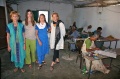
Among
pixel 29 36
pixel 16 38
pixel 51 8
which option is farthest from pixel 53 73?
pixel 51 8

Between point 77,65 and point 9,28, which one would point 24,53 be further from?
point 77,65

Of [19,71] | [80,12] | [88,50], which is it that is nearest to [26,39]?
[19,71]

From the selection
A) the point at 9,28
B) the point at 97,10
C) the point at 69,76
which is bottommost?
the point at 69,76

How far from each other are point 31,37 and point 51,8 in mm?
7046

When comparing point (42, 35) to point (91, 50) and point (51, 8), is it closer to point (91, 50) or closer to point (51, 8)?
point (91, 50)

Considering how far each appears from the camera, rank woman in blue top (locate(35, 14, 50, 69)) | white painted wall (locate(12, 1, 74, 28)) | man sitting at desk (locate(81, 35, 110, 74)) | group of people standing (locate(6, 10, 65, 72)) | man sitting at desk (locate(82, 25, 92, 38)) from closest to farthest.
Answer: group of people standing (locate(6, 10, 65, 72)) < man sitting at desk (locate(81, 35, 110, 74)) < woman in blue top (locate(35, 14, 50, 69)) < man sitting at desk (locate(82, 25, 92, 38)) < white painted wall (locate(12, 1, 74, 28))

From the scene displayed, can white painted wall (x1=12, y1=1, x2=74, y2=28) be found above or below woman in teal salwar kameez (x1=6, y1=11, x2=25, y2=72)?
above

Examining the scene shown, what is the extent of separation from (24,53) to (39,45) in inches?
21.8

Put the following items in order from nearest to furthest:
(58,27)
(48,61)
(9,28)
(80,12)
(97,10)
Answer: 1. (9,28)
2. (58,27)
3. (48,61)
4. (97,10)
5. (80,12)

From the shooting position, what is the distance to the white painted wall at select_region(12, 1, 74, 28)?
32.0 feet

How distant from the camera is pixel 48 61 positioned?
5031mm

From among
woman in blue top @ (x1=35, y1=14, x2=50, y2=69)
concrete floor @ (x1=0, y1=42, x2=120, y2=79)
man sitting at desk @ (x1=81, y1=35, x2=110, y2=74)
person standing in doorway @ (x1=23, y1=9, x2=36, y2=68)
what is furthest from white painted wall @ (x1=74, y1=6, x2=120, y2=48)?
person standing in doorway @ (x1=23, y1=9, x2=36, y2=68)

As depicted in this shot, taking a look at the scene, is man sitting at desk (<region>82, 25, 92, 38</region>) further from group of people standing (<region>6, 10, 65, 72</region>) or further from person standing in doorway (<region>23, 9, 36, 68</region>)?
person standing in doorway (<region>23, 9, 36, 68</region>)

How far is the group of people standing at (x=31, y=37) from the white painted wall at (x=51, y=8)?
257 inches
